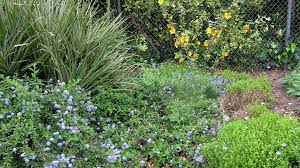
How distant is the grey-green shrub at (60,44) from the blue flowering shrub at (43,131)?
0.59 metres

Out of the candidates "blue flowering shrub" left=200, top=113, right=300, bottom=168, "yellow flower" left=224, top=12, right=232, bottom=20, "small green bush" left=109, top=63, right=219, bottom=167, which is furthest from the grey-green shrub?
"yellow flower" left=224, top=12, right=232, bottom=20

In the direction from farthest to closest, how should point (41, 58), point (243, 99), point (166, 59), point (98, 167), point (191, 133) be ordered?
point (166, 59) < point (243, 99) < point (41, 58) < point (191, 133) < point (98, 167)

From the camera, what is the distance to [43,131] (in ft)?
11.3

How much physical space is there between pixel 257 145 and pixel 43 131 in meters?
1.63

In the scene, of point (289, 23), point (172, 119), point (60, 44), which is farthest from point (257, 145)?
point (289, 23)

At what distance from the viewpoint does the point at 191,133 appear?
405cm

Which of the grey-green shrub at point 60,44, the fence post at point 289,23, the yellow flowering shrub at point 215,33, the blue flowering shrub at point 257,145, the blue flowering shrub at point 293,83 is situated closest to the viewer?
the blue flowering shrub at point 257,145

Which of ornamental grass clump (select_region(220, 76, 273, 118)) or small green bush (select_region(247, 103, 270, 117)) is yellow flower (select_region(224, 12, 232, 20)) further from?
small green bush (select_region(247, 103, 270, 117))

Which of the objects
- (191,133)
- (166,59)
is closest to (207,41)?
(166,59)

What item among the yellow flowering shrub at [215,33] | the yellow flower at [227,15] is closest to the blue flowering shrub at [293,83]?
the yellow flowering shrub at [215,33]

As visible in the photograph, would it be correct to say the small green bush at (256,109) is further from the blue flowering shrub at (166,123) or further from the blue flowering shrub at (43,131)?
the blue flowering shrub at (43,131)

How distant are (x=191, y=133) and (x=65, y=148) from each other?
1182 mm

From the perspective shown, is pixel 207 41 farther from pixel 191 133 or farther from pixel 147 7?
pixel 191 133

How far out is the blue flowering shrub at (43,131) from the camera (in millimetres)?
3275
